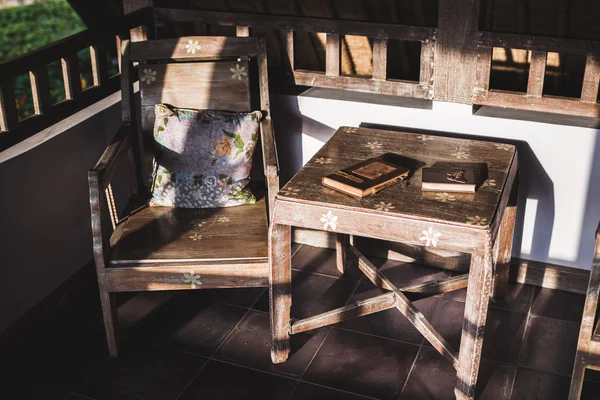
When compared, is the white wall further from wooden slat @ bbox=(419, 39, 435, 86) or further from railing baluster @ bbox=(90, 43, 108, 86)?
railing baluster @ bbox=(90, 43, 108, 86)

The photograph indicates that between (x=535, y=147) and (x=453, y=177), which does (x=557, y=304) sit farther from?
(x=453, y=177)

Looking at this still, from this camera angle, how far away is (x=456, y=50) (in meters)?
2.91

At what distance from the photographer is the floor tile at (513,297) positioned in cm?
304

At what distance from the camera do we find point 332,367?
2.68 metres

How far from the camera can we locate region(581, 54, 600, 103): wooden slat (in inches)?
109

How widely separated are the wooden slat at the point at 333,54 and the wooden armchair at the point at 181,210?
0.30m

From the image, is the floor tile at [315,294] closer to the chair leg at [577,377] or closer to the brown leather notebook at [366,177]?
the brown leather notebook at [366,177]

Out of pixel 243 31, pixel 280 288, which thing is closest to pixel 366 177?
pixel 280 288

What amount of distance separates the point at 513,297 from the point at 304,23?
1515mm

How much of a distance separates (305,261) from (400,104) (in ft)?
2.86

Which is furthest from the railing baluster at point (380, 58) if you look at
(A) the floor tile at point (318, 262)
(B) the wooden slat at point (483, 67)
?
(A) the floor tile at point (318, 262)

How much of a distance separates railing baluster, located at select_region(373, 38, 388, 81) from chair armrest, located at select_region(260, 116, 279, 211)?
0.55 metres

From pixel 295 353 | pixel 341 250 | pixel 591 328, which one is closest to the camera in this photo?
pixel 591 328

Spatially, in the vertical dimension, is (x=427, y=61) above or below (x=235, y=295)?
above
